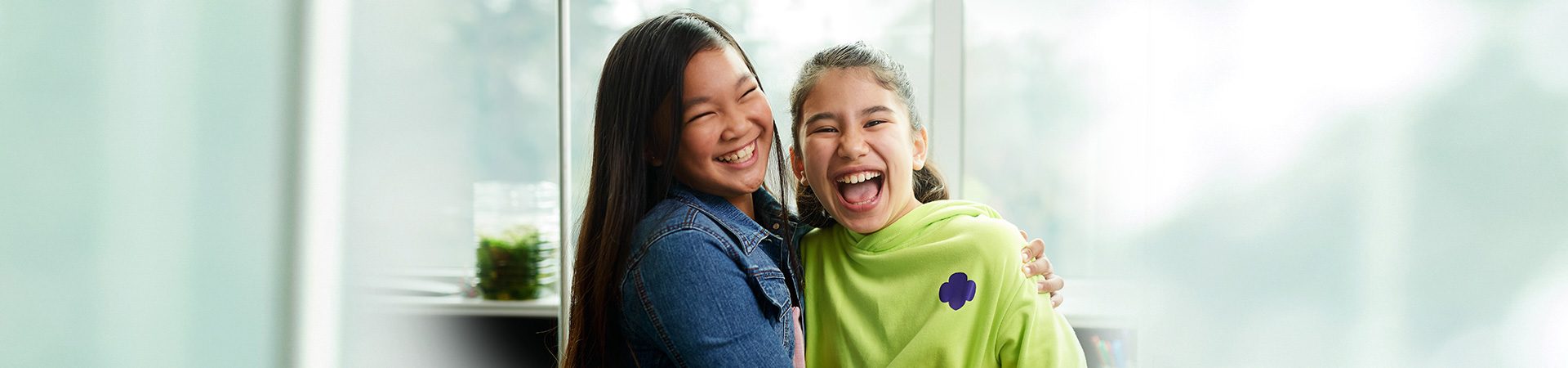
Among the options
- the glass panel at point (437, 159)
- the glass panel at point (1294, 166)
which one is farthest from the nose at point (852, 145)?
the glass panel at point (1294, 166)

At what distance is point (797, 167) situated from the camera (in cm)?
154

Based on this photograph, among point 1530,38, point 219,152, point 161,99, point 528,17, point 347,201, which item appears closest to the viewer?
point 161,99

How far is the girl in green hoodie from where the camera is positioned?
4.25 ft

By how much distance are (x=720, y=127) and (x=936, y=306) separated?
36cm

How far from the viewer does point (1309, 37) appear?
2795 millimetres

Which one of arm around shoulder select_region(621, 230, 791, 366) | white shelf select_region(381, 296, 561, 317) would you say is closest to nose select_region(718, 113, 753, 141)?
arm around shoulder select_region(621, 230, 791, 366)

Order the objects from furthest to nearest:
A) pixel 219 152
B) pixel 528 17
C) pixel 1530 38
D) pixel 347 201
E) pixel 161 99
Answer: pixel 528 17 → pixel 1530 38 → pixel 347 201 → pixel 219 152 → pixel 161 99

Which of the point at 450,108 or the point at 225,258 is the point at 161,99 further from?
the point at 450,108

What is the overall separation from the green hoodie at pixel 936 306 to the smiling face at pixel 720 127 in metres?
0.21

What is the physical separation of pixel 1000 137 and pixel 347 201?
175 cm

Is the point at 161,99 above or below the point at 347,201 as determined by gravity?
above

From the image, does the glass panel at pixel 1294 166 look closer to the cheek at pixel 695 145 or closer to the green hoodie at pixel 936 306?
the green hoodie at pixel 936 306

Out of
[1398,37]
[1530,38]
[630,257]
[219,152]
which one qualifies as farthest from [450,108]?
[1530,38]

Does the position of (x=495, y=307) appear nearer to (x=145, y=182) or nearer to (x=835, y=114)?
(x=145, y=182)
